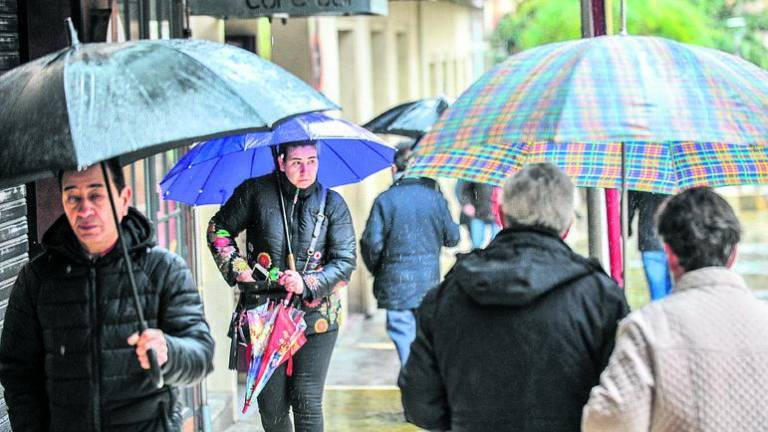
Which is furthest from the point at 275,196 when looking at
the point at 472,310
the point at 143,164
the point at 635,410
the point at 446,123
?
the point at 635,410

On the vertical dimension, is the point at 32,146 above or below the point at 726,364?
above

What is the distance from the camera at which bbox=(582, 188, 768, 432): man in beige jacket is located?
12.5 feet

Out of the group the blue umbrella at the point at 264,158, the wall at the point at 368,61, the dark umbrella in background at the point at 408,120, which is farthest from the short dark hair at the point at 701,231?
the wall at the point at 368,61

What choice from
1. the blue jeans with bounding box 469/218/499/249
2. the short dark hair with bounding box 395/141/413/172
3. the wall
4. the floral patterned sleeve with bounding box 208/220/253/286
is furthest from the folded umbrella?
the blue jeans with bounding box 469/218/499/249

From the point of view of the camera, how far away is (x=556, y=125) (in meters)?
4.30

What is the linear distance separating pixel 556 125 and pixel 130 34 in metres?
4.12

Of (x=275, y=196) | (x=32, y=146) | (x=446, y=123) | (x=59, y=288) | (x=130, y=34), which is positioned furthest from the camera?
(x=130, y=34)

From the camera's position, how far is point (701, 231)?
3959 millimetres

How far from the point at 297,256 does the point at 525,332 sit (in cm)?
278

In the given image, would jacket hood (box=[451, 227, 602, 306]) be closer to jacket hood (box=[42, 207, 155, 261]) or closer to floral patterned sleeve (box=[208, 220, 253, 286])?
jacket hood (box=[42, 207, 155, 261])

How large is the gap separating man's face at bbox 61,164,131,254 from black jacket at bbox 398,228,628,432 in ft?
3.23

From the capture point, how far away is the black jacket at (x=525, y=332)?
13.6 ft

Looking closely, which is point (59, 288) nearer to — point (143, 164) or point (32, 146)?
point (32, 146)

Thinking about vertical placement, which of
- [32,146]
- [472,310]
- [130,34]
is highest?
[130,34]
